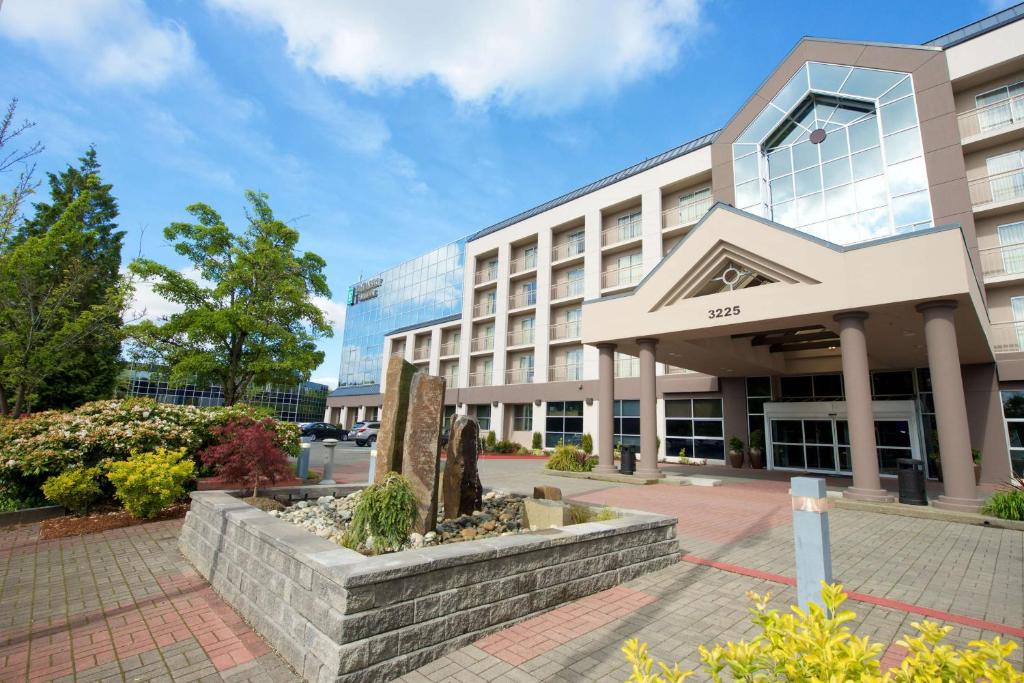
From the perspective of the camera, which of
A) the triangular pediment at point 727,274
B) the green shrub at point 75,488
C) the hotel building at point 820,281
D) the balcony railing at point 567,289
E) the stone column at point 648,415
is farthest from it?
the balcony railing at point 567,289

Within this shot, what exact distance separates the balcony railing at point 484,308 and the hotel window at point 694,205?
611 inches

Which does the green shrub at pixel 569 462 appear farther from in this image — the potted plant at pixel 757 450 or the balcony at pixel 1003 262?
the balcony at pixel 1003 262

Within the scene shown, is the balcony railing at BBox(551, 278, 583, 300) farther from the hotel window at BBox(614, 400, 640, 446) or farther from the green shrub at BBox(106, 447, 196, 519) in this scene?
the green shrub at BBox(106, 447, 196, 519)

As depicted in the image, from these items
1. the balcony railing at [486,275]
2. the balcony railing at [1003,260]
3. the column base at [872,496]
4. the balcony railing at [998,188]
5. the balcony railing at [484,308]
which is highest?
the balcony railing at [486,275]

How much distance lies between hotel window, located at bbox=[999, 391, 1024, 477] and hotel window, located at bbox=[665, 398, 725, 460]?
31.9 ft

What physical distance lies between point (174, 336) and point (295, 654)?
1614 centimetres

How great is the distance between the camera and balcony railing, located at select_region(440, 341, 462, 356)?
39713 mm

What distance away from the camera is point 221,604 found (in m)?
5.07

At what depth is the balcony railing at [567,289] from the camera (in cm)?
3073

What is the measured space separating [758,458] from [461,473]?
18.3 meters

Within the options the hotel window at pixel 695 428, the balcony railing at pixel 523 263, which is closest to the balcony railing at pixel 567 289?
the balcony railing at pixel 523 263

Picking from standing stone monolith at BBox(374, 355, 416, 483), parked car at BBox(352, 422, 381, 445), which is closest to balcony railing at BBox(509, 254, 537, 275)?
parked car at BBox(352, 422, 381, 445)

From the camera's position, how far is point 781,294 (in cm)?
1241

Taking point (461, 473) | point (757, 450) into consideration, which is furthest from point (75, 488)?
point (757, 450)
